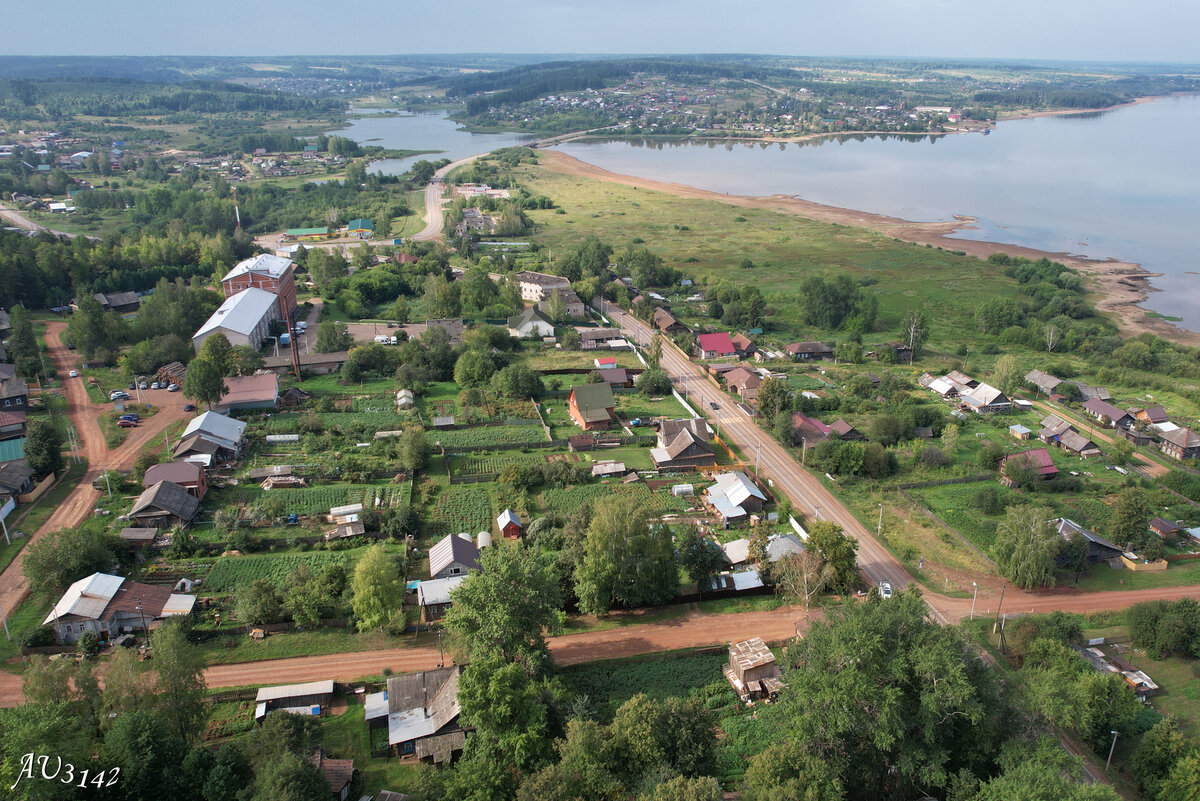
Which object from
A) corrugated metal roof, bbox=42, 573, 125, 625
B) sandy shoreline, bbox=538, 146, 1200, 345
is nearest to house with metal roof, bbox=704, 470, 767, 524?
corrugated metal roof, bbox=42, 573, 125, 625

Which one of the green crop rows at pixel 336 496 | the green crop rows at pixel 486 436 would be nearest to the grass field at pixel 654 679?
the green crop rows at pixel 336 496

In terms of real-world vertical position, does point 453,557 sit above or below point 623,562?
below

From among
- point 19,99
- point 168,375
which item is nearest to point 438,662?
point 168,375

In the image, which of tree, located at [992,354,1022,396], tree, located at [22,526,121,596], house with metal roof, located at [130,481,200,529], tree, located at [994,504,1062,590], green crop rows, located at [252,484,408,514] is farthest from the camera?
tree, located at [992,354,1022,396]

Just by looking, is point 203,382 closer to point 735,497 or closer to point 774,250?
point 735,497

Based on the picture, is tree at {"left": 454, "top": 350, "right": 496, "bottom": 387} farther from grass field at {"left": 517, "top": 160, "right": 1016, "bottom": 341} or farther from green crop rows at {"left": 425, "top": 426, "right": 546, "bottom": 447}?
grass field at {"left": 517, "top": 160, "right": 1016, "bottom": 341}

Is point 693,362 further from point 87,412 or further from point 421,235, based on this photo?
point 421,235

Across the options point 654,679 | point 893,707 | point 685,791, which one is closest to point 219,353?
point 654,679
